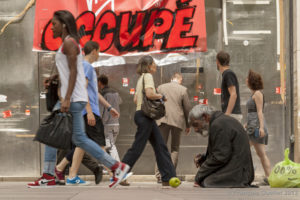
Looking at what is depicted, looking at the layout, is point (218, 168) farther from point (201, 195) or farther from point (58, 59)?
point (58, 59)

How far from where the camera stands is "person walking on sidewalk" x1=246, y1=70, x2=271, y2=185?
365 inches

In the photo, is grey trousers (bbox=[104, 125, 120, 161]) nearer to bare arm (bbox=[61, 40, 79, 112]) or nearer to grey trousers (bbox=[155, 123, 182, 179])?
grey trousers (bbox=[155, 123, 182, 179])

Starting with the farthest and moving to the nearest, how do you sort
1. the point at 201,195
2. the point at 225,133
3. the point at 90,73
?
the point at 90,73, the point at 225,133, the point at 201,195

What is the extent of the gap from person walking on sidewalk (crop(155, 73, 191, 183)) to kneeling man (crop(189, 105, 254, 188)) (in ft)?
8.73

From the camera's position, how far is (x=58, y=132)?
6340 mm

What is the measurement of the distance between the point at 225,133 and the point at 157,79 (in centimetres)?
426

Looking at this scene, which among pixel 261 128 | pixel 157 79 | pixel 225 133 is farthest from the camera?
pixel 157 79

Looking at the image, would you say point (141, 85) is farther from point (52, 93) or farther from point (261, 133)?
point (261, 133)

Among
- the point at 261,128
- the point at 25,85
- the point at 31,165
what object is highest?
the point at 25,85

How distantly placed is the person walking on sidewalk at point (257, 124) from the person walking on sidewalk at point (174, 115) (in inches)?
39.5

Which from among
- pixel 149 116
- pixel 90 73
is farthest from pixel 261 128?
pixel 90 73

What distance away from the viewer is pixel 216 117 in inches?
279

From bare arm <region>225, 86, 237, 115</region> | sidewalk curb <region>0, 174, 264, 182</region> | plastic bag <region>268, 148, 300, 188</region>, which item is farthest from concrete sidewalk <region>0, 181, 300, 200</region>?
sidewalk curb <region>0, 174, 264, 182</region>

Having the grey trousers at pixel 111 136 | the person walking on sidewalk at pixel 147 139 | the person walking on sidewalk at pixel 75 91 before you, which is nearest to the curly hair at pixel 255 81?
the person walking on sidewalk at pixel 147 139
